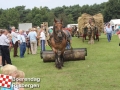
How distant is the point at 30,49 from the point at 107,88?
12.2 metres

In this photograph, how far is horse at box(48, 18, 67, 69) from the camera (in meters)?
12.1

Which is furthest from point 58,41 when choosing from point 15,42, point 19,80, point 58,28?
point 19,80

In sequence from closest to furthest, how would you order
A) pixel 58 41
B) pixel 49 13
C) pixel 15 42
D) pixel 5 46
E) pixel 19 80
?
pixel 19 80
pixel 58 41
pixel 5 46
pixel 15 42
pixel 49 13

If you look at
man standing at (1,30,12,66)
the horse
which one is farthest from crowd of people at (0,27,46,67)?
the horse

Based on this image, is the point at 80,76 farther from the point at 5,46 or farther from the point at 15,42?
the point at 15,42

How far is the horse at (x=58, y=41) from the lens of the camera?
39.8 ft

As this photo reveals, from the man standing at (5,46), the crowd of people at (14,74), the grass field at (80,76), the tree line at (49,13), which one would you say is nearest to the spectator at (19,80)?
the crowd of people at (14,74)

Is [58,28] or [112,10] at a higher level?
[58,28]

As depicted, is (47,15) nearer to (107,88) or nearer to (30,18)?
(30,18)

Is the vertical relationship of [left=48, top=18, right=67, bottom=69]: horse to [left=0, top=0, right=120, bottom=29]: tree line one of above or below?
above

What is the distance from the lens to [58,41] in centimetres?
1252

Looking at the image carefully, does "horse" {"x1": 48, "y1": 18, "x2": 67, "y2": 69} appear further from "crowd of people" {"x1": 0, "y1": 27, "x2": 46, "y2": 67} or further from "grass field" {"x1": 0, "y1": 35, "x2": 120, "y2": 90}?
"crowd of people" {"x1": 0, "y1": 27, "x2": 46, "y2": 67}

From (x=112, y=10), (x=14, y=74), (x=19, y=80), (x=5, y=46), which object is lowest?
(x=112, y=10)

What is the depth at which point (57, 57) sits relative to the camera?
41.3ft
